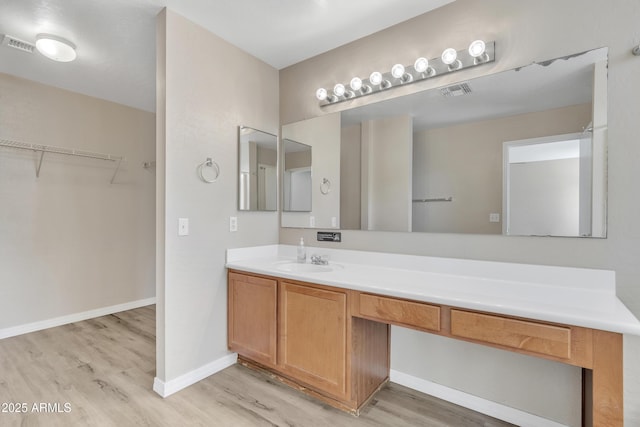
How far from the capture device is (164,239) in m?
1.96

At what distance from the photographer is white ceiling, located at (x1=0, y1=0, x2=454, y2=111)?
1.90 m

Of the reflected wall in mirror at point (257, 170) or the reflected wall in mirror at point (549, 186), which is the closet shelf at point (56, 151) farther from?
the reflected wall in mirror at point (549, 186)

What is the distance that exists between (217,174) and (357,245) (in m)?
1.18

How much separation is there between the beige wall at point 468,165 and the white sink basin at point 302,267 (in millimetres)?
694

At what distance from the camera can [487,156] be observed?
5.85ft

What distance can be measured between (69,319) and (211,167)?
8.29 feet

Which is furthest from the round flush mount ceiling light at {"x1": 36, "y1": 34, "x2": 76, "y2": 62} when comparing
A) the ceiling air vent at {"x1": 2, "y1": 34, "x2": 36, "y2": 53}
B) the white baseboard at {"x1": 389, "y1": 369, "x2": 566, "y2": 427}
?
the white baseboard at {"x1": 389, "y1": 369, "x2": 566, "y2": 427}

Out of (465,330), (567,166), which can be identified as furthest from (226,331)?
(567,166)

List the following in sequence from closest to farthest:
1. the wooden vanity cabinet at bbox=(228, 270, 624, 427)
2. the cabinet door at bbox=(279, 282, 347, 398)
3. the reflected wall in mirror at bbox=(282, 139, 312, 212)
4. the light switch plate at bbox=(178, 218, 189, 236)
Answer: the wooden vanity cabinet at bbox=(228, 270, 624, 427)
the cabinet door at bbox=(279, 282, 347, 398)
the light switch plate at bbox=(178, 218, 189, 236)
the reflected wall in mirror at bbox=(282, 139, 312, 212)

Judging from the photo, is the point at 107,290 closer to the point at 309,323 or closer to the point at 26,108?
the point at 26,108

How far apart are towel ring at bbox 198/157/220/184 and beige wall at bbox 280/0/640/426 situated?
1075 mm

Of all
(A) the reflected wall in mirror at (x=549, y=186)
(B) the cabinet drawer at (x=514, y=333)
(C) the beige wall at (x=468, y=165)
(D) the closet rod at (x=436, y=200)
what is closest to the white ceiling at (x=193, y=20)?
(C) the beige wall at (x=468, y=165)

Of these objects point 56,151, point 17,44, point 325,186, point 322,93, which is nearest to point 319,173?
point 325,186

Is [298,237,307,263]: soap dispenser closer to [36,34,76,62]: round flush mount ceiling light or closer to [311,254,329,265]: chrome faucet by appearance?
[311,254,329,265]: chrome faucet
